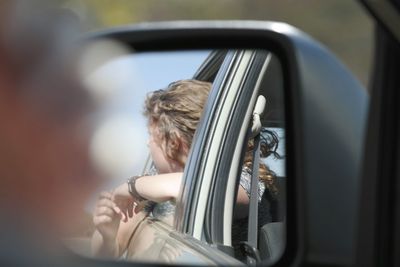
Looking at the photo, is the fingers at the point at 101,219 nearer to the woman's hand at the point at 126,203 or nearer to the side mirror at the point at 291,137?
the woman's hand at the point at 126,203

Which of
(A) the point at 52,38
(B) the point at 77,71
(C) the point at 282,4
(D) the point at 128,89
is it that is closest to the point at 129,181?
(D) the point at 128,89

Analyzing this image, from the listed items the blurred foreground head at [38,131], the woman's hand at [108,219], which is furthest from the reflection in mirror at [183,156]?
the blurred foreground head at [38,131]

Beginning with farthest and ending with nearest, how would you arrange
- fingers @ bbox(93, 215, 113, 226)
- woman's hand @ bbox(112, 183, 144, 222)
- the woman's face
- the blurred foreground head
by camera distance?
1. the woman's face
2. woman's hand @ bbox(112, 183, 144, 222)
3. fingers @ bbox(93, 215, 113, 226)
4. the blurred foreground head

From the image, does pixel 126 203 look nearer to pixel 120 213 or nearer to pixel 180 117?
pixel 120 213

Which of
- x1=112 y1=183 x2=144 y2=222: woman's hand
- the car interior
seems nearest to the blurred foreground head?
x1=112 y1=183 x2=144 y2=222: woman's hand

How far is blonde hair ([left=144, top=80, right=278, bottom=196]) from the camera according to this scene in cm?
236

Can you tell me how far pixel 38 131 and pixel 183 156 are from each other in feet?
3.83

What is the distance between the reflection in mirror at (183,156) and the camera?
2.15 metres

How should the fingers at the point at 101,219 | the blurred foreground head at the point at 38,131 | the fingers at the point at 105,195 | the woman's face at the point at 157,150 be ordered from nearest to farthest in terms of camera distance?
1. the blurred foreground head at the point at 38,131
2. the fingers at the point at 105,195
3. the fingers at the point at 101,219
4. the woman's face at the point at 157,150

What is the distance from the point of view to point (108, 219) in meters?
2.19

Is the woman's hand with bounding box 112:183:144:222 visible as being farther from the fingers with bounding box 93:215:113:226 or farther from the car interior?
the car interior

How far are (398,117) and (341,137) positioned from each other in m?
0.60

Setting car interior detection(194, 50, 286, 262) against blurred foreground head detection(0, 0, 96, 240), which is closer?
blurred foreground head detection(0, 0, 96, 240)

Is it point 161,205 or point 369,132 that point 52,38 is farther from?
point 161,205
